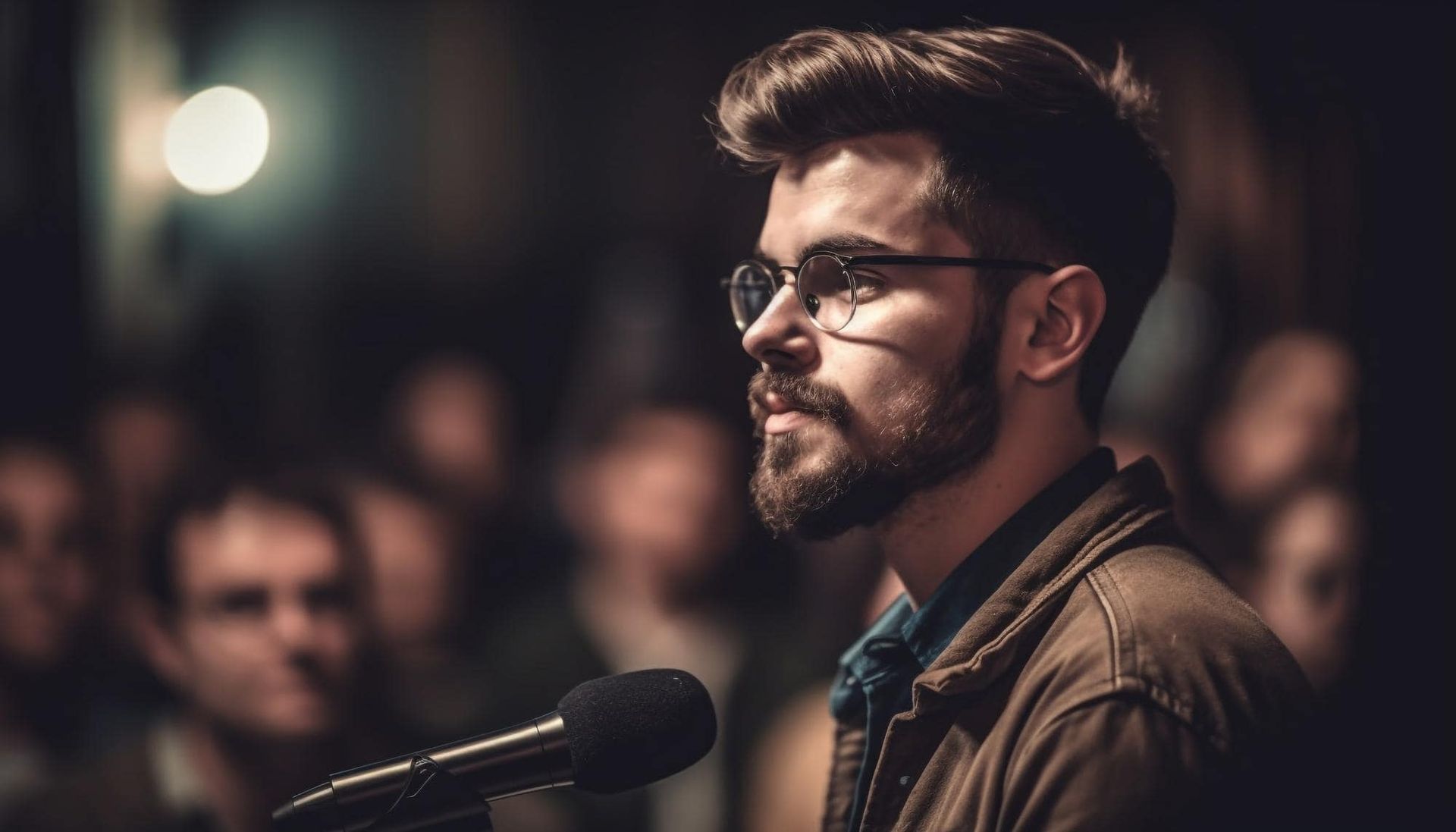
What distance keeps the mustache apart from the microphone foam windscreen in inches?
17.1

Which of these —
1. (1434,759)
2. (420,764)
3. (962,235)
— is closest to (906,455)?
(962,235)

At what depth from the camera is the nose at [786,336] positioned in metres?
1.72

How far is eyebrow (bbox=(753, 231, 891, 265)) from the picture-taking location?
1.69m

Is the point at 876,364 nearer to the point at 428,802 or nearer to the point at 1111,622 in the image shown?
the point at 1111,622

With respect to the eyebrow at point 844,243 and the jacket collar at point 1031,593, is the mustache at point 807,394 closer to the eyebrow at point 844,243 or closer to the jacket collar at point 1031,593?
the eyebrow at point 844,243

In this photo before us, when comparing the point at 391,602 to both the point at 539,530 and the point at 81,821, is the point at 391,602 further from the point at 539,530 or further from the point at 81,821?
the point at 81,821

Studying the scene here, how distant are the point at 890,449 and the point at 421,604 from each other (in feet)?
7.70

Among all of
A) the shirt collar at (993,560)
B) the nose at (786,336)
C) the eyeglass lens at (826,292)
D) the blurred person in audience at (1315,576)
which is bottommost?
the blurred person in audience at (1315,576)

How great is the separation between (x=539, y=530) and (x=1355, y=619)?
258 cm

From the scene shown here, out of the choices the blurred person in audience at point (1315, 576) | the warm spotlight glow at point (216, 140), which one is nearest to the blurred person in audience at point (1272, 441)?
the blurred person in audience at point (1315, 576)

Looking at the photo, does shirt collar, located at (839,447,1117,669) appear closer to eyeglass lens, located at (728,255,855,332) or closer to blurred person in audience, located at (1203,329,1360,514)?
eyeglass lens, located at (728,255,855,332)

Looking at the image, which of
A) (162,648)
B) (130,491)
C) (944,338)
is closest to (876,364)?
(944,338)

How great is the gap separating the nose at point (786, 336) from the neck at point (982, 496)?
26 cm

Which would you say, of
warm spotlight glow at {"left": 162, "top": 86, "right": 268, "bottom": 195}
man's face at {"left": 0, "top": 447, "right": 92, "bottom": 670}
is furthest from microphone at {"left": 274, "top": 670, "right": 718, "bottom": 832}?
warm spotlight glow at {"left": 162, "top": 86, "right": 268, "bottom": 195}
